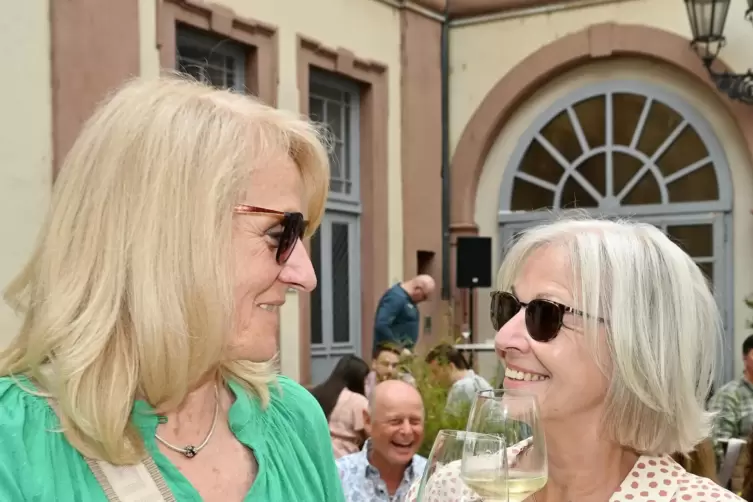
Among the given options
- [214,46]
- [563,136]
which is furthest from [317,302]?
[563,136]

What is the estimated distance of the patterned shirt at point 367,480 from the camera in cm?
388

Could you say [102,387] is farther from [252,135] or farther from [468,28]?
[468,28]

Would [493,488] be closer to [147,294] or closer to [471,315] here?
[147,294]

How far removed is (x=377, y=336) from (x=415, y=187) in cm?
244

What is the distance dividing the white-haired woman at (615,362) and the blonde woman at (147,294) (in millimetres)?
568

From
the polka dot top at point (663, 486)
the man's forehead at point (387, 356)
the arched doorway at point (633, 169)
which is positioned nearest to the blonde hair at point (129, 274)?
the polka dot top at point (663, 486)

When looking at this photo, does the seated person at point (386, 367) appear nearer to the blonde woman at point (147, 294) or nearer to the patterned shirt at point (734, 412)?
the patterned shirt at point (734, 412)

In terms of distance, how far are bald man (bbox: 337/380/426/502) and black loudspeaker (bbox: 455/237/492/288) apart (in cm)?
514

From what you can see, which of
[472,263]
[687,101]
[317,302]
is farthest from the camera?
[472,263]

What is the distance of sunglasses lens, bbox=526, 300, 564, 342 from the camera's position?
5.94ft

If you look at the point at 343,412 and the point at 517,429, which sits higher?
the point at 517,429

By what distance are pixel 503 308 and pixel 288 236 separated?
2.10 feet

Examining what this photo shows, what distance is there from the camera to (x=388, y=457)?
3.91 m

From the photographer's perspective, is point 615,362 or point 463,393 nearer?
point 615,362
